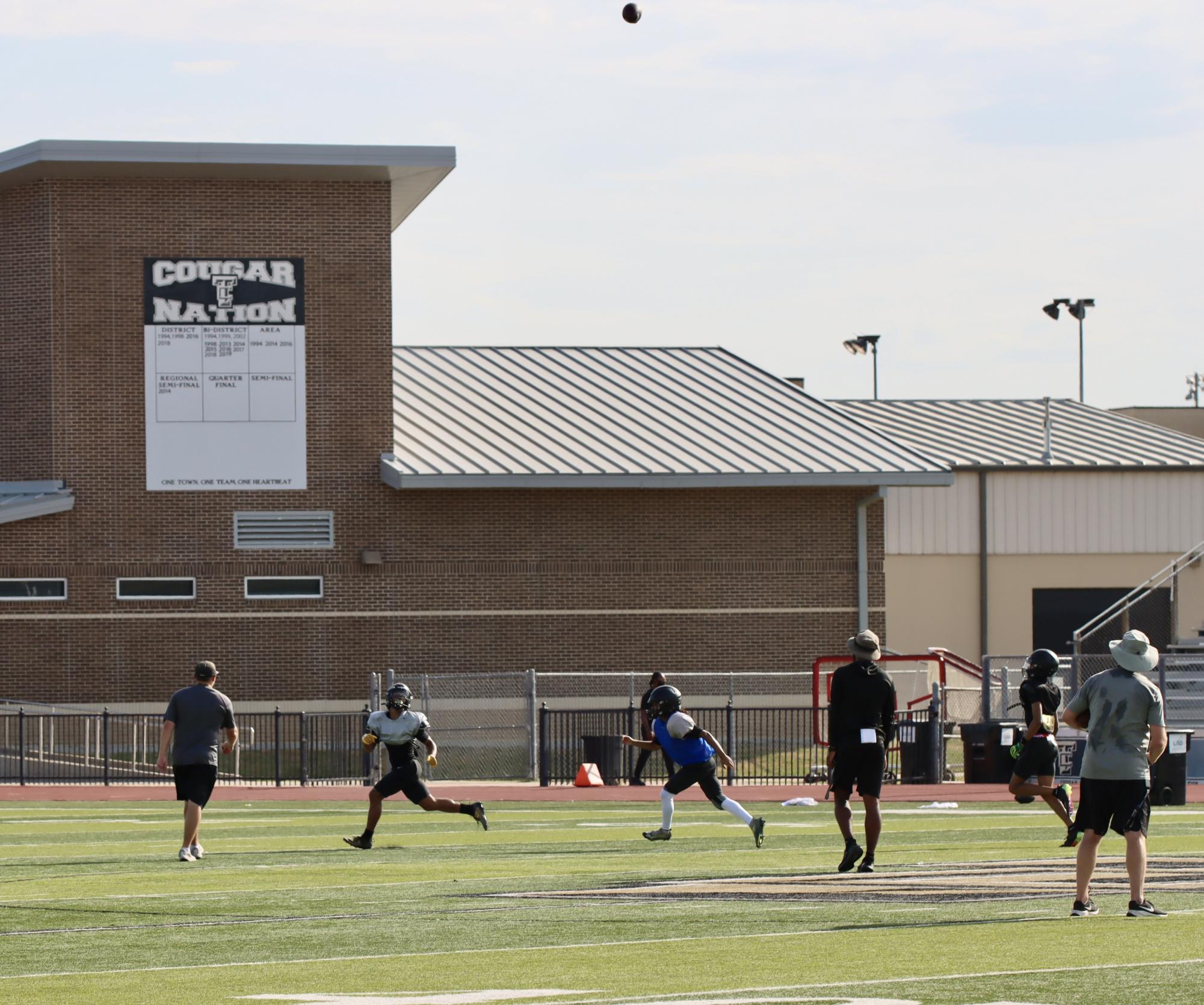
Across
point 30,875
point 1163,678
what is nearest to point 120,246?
point 1163,678

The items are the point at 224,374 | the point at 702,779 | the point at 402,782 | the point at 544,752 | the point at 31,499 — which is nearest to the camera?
the point at 402,782

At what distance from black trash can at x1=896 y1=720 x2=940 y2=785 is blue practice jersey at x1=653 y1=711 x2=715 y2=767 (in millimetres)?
11961

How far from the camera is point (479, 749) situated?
33625 mm

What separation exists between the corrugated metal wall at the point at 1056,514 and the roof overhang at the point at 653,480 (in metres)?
7.02

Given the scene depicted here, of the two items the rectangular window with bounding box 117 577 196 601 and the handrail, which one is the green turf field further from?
the handrail

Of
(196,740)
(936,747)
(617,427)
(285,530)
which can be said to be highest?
(617,427)

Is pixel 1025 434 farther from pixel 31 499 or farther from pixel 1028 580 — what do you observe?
pixel 31 499

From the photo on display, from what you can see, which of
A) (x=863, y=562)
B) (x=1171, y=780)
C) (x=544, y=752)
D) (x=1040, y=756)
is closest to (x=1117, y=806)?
(x=1040, y=756)

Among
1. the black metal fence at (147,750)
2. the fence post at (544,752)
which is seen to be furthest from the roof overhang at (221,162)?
the fence post at (544,752)

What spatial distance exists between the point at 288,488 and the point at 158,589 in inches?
119

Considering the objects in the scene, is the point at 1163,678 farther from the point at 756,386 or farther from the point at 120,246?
the point at 120,246

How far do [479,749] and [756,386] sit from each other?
44.6ft

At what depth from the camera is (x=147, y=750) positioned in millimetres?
34531

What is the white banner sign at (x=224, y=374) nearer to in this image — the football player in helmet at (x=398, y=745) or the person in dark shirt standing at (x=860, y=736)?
the football player in helmet at (x=398, y=745)
